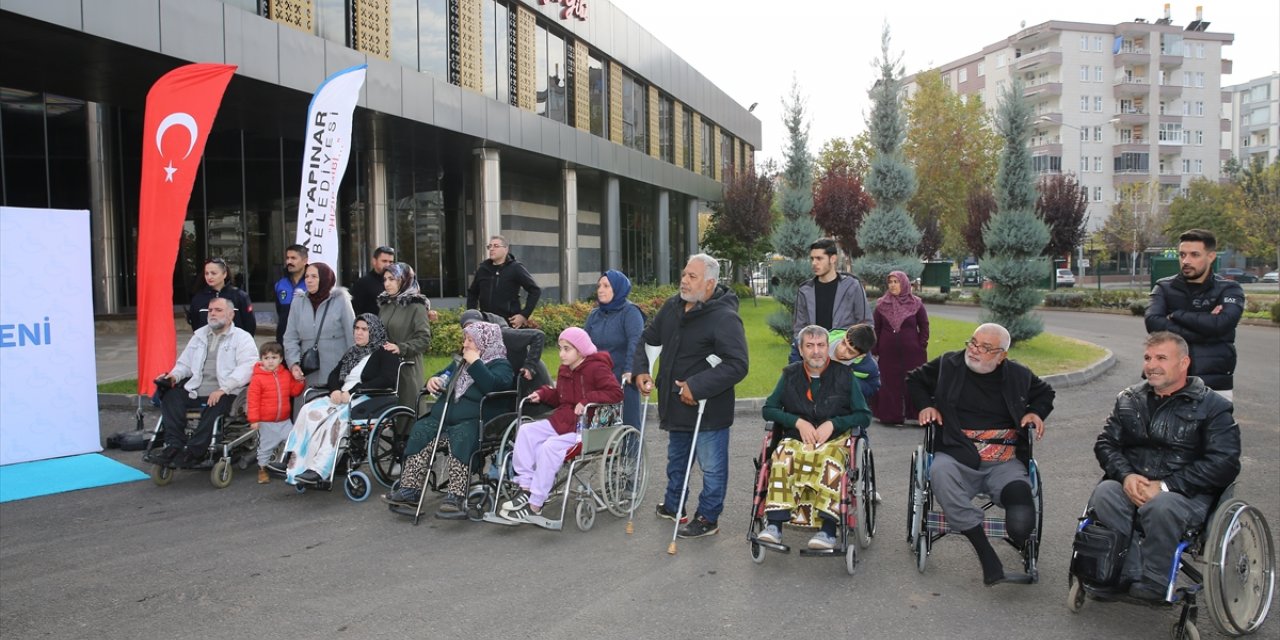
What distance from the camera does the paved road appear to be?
14.8 ft

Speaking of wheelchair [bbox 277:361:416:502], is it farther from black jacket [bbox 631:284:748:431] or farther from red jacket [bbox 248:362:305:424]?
black jacket [bbox 631:284:748:431]

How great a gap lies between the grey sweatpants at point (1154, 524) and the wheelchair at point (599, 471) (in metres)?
3.14

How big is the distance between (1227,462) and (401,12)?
19537 mm

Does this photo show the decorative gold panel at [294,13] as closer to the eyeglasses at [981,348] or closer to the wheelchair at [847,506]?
the wheelchair at [847,506]

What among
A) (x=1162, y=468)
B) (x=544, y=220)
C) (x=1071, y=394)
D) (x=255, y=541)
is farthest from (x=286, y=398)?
(x=544, y=220)

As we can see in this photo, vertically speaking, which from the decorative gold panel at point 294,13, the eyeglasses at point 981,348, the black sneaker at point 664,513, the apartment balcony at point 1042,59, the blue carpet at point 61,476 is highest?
the apartment balcony at point 1042,59

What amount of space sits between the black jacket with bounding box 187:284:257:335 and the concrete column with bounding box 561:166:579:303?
59.6ft

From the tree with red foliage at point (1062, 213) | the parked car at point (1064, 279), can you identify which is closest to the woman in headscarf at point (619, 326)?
the tree with red foliage at point (1062, 213)

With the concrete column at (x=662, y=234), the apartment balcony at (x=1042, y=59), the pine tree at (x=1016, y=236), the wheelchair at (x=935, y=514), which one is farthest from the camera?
the apartment balcony at (x=1042, y=59)

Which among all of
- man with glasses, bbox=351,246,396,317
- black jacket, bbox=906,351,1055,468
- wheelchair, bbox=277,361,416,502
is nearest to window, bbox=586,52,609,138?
man with glasses, bbox=351,246,396,317

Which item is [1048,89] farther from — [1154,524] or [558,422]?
[1154,524]

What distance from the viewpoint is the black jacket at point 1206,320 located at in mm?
5730

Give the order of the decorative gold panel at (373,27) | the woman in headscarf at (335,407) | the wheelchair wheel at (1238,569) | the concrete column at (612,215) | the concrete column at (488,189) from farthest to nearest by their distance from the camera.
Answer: the concrete column at (612,215) < the concrete column at (488,189) < the decorative gold panel at (373,27) < the woman in headscarf at (335,407) < the wheelchair wheel at (1238,569)

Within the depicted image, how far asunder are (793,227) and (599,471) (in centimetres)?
1307
